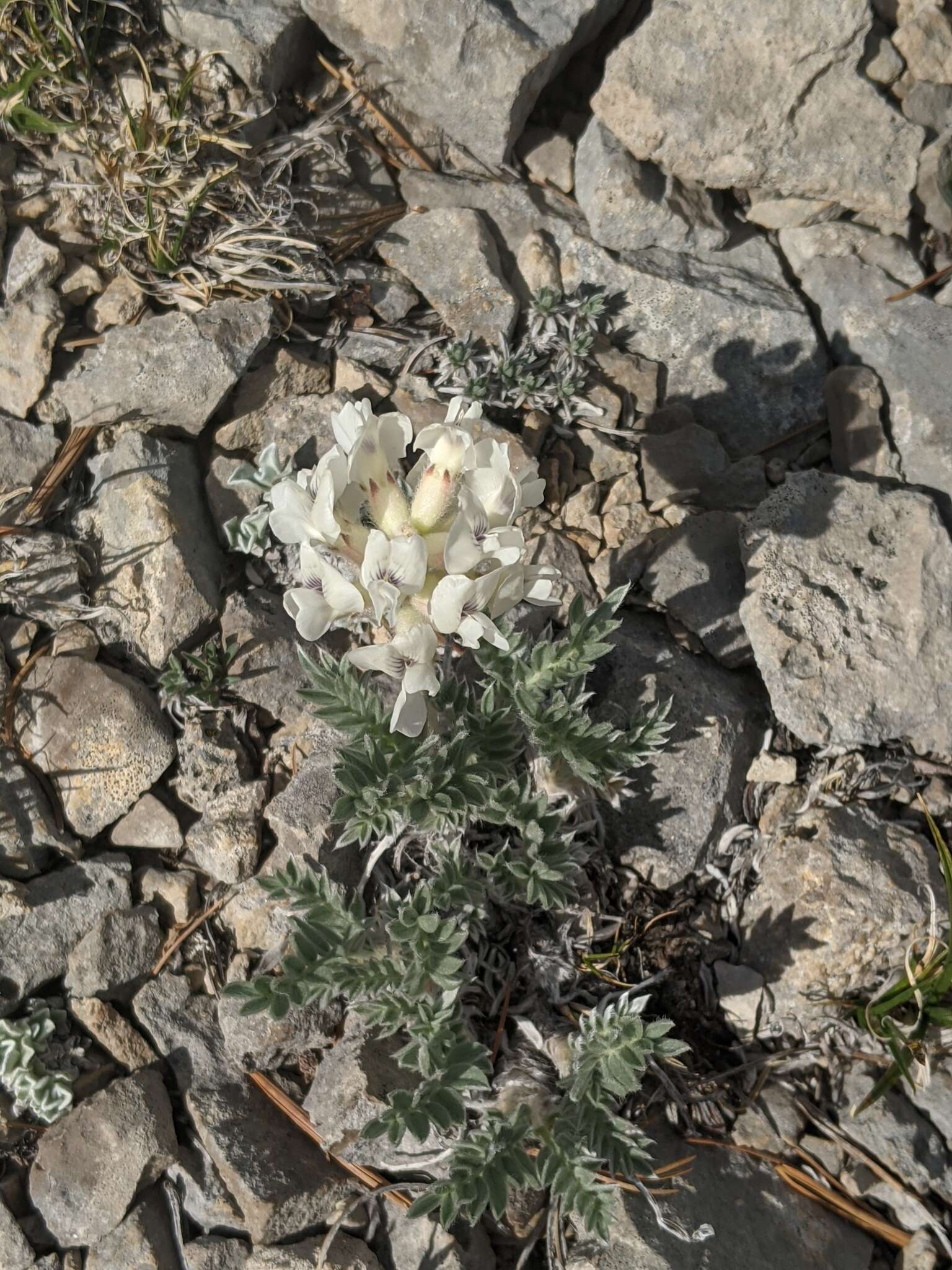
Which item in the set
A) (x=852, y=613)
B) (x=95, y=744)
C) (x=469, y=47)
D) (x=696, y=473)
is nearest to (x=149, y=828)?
(x=95, y=744)

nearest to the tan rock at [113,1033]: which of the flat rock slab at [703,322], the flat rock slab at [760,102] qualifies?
the flat rock slab at [703,322]

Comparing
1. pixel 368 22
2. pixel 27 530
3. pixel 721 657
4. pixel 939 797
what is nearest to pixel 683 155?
pixel 368 22

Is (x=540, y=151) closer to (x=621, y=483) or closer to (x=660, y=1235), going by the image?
(x=621, y=483)

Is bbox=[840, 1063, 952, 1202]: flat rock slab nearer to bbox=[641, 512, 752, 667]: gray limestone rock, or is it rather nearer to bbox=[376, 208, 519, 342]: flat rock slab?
bbox=[641, 512, 752, 667]: gray limestone rock

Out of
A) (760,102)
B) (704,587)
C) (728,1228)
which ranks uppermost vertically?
(760,102)

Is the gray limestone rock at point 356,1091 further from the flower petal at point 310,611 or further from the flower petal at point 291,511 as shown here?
the flower petal at point 291,511

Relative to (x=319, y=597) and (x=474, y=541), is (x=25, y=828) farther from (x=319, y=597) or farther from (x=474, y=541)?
(x=474, y=541)

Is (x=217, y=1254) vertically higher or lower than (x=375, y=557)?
lower
